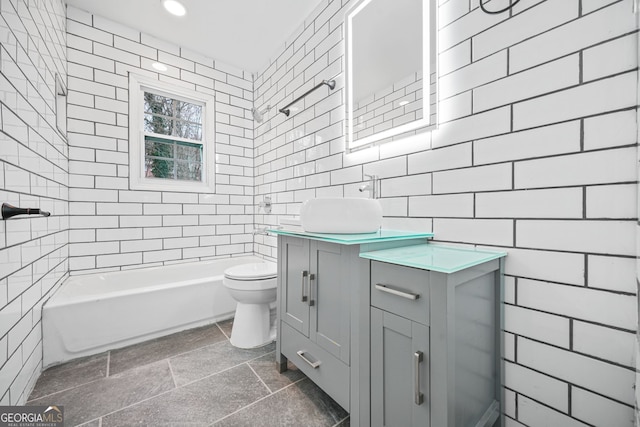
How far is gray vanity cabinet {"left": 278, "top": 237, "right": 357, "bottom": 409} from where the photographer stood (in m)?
1.17

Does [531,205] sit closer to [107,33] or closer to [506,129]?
[506,129]

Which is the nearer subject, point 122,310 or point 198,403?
point 198,403

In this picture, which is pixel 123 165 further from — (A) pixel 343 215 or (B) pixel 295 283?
(A) pixel 343 215

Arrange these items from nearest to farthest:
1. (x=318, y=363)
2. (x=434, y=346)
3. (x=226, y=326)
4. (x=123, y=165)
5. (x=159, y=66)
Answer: (x=434, y=346) < (x=318, y=363) < (x=226, y=326) < (x=123, y=165) < (x=159, y=66)

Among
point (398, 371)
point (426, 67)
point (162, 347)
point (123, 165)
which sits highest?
point (426, 67)

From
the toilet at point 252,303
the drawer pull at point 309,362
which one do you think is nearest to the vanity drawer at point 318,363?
the drawer pull at point 309,362

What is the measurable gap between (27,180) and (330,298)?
1.62 m

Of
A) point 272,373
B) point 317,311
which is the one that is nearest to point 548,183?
point 317,311

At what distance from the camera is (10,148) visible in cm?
116

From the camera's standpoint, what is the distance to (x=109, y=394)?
4.63ft

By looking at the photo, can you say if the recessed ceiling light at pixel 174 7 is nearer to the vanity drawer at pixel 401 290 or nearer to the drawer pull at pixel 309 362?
the vanity drawer at pixel 401 290

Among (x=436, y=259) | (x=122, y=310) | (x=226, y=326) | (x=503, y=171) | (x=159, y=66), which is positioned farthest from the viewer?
(x=159, y=66)

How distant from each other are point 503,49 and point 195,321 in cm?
260

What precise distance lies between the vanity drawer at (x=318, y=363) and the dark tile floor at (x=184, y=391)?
0.48ft
